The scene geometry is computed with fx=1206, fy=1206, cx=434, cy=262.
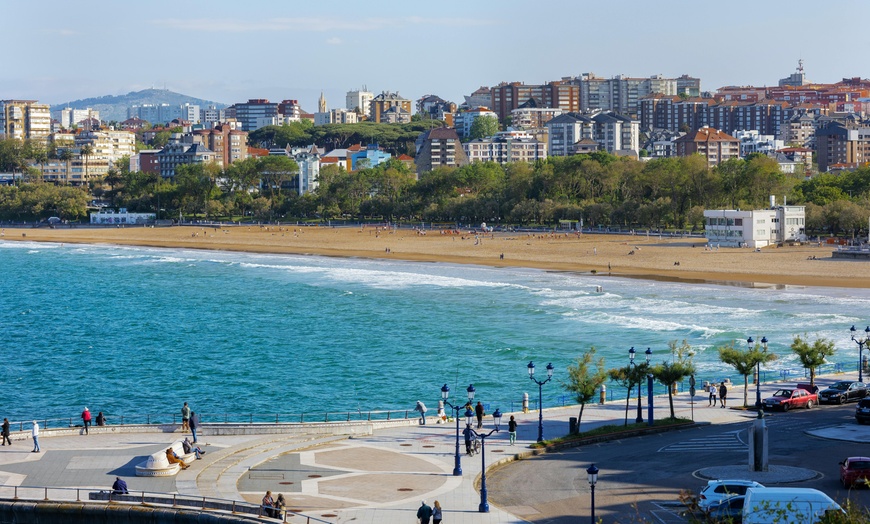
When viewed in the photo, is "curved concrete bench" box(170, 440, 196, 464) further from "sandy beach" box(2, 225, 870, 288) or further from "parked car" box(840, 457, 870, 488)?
"sandy beach" box(2, 225, 870, 288)

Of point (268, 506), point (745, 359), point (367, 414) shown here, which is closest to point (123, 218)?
point (367, 414)

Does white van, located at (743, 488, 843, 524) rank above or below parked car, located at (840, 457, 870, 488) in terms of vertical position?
above

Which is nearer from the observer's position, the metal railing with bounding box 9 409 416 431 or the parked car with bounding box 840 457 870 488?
the parked car with bounding box 840 457 870 488

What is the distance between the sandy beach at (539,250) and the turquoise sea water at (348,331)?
16.6 ft

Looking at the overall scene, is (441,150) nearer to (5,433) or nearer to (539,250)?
(539,250)

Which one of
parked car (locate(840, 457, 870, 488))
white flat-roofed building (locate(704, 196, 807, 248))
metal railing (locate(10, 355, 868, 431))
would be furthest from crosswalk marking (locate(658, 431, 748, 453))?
white flat-roofed building (locate(704, 196, 807, 248))

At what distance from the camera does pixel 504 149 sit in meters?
198

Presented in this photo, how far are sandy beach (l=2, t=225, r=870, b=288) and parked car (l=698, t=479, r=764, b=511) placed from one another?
50.0 m

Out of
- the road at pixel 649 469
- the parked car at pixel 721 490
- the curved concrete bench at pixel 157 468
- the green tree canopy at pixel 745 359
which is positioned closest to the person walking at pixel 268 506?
the curved concrete bench at pixel 157 468

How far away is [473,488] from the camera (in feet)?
83.3

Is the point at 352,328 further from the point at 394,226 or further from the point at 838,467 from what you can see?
the point at 394,226

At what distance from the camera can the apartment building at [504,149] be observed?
197 meters

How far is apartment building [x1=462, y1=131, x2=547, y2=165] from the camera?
7751 inches

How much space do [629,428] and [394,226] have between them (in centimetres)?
10127
